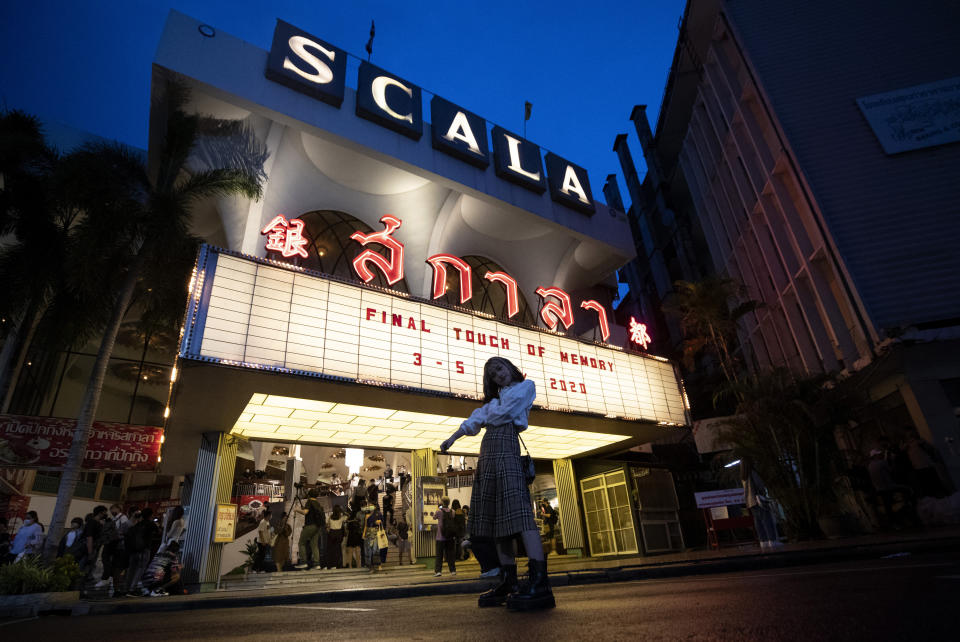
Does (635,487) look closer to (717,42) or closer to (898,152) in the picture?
(898,152)

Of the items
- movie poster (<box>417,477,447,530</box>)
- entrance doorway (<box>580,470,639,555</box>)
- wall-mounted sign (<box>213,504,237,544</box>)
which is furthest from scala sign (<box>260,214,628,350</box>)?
wall-mounted sign (<box>213,504,237,544</box>)

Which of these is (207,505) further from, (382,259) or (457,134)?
(457,134)

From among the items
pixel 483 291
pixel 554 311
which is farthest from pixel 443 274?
pixel 483 291

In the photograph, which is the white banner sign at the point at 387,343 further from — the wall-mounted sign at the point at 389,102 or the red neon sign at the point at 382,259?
the wall-mounted sign at the point at 389,102

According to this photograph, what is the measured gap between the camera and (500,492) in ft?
11.8

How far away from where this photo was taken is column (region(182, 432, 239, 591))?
10.6 meters

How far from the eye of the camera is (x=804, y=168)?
1548 centimetres

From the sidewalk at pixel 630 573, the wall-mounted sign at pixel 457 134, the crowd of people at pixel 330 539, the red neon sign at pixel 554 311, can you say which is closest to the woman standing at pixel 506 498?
the sidewalk at pixel 630 573

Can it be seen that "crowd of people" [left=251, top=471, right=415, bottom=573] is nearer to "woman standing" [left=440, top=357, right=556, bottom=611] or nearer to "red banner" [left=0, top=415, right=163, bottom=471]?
"red banner" [left=0, top=415, right=163, bottom=471]

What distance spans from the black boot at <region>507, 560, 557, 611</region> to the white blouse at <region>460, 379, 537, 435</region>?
3.17 feet

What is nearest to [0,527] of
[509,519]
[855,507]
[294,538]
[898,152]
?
[294,538]

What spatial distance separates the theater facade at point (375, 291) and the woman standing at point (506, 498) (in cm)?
583

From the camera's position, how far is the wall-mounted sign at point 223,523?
10.9 metres

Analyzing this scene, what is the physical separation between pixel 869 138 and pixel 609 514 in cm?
1407
